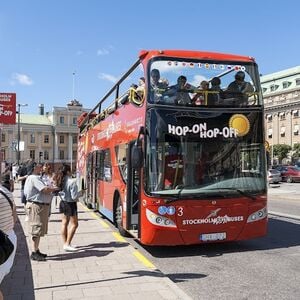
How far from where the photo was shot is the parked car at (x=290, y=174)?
44125mm

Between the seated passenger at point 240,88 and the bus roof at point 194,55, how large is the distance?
353 mm

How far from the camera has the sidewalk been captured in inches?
244

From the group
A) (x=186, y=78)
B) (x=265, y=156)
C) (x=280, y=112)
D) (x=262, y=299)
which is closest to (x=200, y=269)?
(x=262, y=299)

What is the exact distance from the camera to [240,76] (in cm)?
978

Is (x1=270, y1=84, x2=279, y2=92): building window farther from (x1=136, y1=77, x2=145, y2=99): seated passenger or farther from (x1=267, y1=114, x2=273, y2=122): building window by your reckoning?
(x1=136, y1=77, x2=145, y2=99): seated passenger

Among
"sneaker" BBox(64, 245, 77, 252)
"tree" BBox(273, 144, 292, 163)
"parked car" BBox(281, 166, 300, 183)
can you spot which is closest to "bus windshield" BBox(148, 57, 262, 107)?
"sneaker" BBox(64, 245, 77, 252)

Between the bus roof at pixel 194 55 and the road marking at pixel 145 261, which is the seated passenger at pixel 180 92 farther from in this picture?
the road marking at pixel 145 261

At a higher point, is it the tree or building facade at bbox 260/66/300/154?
building facade at bbox 260/66/300/154

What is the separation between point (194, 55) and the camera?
32.0 ft

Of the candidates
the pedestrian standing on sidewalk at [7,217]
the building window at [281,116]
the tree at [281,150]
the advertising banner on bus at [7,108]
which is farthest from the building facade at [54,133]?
the pedestrian standing on sidewalk at [7,217]

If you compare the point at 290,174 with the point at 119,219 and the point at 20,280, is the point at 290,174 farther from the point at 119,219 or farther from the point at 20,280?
the point at 20,280

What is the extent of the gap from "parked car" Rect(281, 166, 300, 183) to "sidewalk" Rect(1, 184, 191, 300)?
35.9m

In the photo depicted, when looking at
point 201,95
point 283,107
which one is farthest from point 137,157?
point 283,107

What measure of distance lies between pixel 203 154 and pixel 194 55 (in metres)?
2.02
